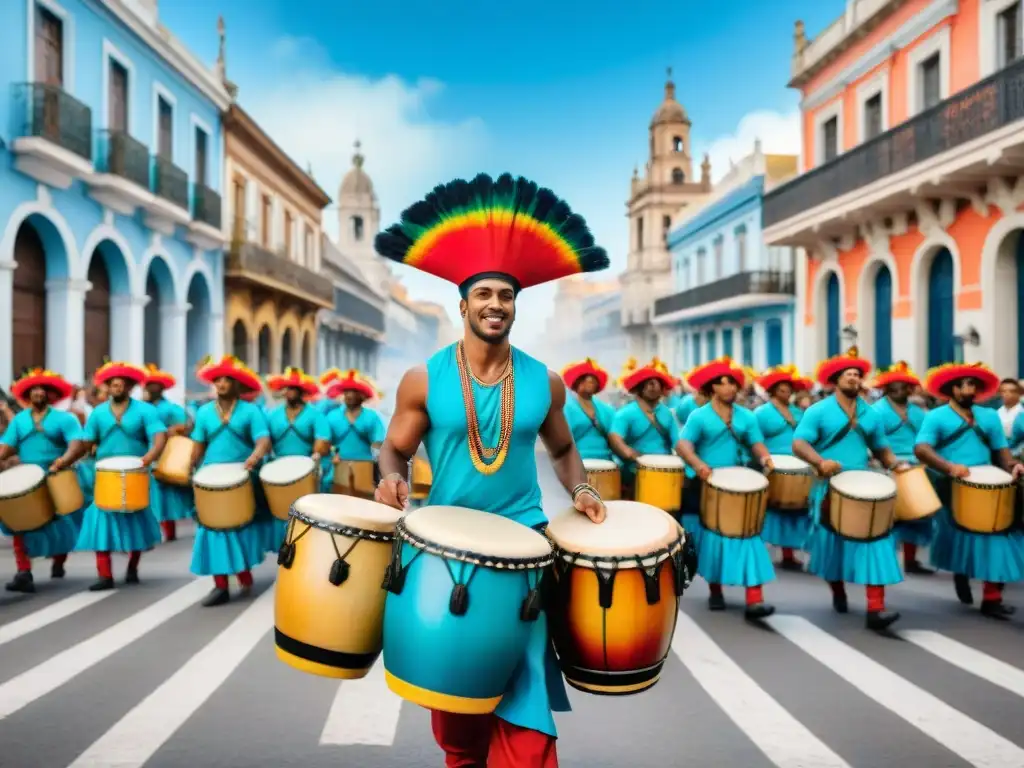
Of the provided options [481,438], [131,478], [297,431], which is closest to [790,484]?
[297,431]

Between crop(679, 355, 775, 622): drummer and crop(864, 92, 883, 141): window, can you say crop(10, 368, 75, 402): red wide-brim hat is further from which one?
crop(864, 92, 883, 141): window

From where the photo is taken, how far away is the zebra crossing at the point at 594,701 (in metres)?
4.54

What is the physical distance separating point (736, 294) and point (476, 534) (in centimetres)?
2895

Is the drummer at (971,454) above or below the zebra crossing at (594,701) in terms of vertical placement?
above

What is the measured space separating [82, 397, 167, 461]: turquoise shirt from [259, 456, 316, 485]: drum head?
1.10m

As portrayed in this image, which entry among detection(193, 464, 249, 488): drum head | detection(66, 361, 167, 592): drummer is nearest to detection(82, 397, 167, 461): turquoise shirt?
detection(66, 361, 167, 592): drummer

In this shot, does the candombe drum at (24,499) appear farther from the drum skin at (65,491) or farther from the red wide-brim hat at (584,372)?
the red wide-brim hat at (584,372)

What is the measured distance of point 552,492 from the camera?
15.3m

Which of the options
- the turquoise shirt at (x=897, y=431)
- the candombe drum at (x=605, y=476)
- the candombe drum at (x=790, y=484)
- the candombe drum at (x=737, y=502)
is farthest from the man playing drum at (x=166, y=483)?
the turquoise shirt at (x=897, y=431)

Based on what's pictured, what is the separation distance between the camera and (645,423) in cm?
902

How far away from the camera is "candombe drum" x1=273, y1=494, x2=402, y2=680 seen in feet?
10.4

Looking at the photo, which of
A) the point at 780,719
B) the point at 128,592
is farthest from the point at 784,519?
the point at 128,592

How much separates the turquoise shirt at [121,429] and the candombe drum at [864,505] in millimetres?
5659

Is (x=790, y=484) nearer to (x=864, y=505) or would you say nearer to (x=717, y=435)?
(x=717, y=435)
